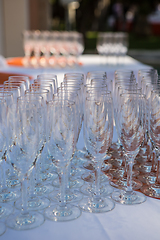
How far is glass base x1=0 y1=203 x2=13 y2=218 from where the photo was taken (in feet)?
3.13

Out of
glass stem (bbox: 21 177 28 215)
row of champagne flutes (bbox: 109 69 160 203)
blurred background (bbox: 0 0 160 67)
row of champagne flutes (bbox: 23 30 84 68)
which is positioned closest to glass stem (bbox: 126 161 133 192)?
row of champagne flutes (bbox: 109 69 160 203)

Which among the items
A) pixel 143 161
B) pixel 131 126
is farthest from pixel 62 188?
pixel 143 161

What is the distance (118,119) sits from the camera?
1070 mm

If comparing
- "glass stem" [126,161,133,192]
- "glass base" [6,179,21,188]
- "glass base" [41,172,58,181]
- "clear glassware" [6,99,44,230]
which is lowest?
"glass base" [6,179,21,188]

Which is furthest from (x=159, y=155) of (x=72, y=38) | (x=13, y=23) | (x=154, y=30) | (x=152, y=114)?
(x=154, y=30)

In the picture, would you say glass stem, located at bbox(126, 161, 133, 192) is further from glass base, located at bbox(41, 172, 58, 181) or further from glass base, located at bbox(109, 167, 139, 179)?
glass base, located at bbox(41, 172, 58, 181)

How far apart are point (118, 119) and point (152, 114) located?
0.12 meters

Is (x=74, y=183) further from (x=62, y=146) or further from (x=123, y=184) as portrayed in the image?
(x=62, y=146)

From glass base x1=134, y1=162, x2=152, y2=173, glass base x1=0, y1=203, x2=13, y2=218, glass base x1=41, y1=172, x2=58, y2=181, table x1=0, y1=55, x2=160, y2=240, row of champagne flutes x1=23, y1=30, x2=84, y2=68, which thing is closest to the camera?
table x1=0, y1=55, x2=160, y2=240

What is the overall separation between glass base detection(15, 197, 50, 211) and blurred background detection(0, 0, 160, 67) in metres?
6.72

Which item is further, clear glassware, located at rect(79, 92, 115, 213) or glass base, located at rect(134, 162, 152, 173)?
glass base, located at rect(134, 162, 152, 173)

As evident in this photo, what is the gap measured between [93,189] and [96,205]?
4.3 inches

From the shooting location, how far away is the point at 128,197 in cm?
105

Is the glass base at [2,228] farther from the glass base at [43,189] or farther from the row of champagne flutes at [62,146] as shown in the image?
the glass base at [43,189]
